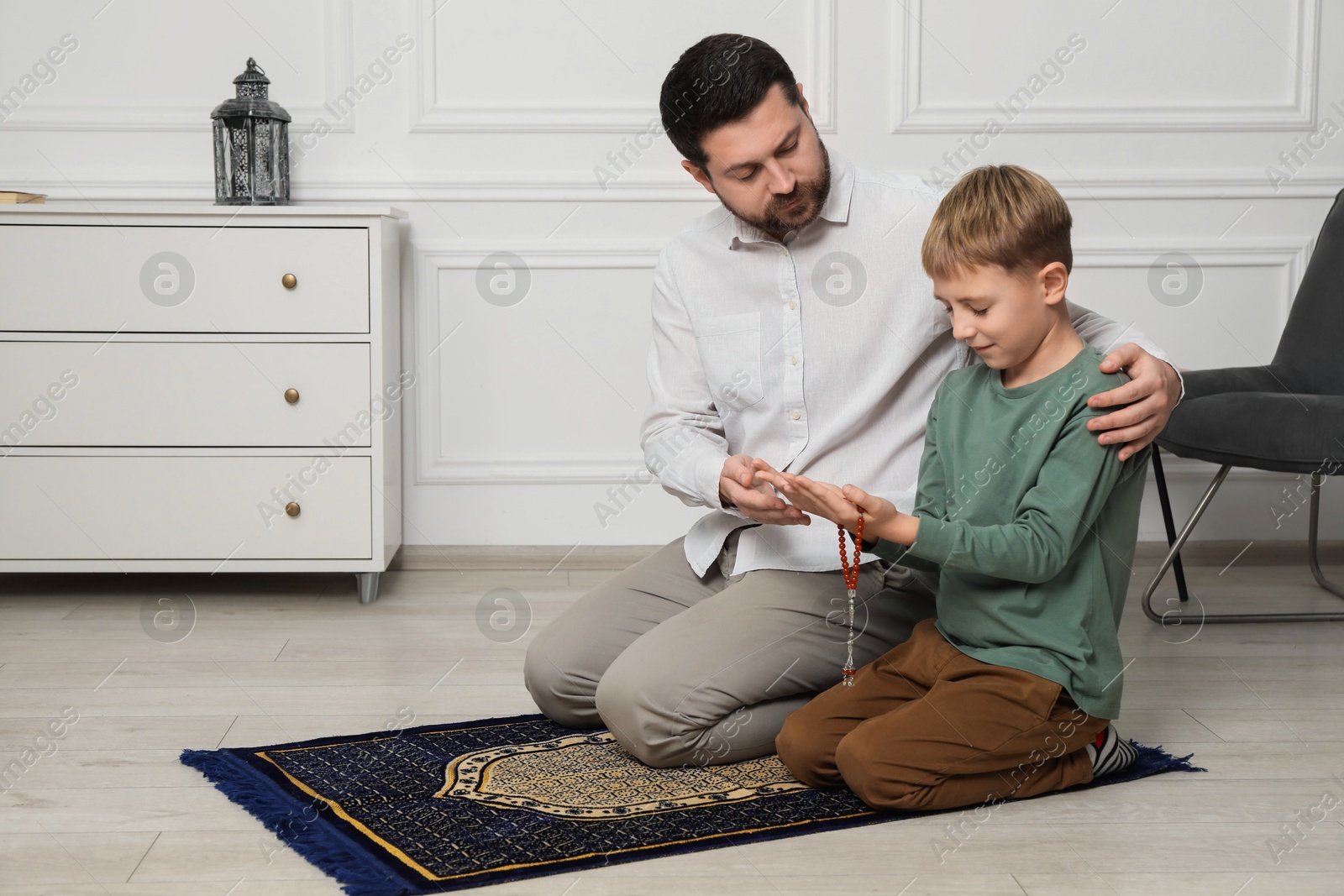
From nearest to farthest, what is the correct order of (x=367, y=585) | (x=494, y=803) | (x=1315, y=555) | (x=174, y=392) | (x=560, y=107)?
(x=494, y=803)
(x=174, y=392)
(x=367, y=585)
(x=1315, y=555)
(x=560, y=107)

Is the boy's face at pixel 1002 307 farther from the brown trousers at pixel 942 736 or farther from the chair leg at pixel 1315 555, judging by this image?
the chair leg at pixel 1315 555

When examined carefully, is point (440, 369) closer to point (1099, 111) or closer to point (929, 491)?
point (929, 491)

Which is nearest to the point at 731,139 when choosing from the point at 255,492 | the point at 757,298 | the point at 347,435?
the point at 757,298

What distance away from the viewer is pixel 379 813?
146cm

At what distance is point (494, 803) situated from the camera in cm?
149

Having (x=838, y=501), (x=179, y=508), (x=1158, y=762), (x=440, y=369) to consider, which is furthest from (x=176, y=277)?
(x=1158, y=762)

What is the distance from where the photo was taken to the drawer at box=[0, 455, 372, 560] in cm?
246

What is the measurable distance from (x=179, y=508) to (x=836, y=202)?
159 centimetres

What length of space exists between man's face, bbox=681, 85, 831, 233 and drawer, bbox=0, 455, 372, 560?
48.4 inches

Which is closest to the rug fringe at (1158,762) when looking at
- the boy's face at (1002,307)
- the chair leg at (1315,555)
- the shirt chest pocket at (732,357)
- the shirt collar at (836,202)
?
the boy's face at (1002,307)

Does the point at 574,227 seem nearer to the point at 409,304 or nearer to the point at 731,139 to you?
the point at 409,304

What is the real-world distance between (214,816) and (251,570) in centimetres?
110

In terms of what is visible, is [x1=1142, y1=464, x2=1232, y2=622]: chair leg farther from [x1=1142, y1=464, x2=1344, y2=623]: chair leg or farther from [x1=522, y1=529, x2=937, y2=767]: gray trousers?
[x1=522, y1=529, x2=937, y2=767]: gray trousers

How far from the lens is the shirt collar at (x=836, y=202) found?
1674mm
